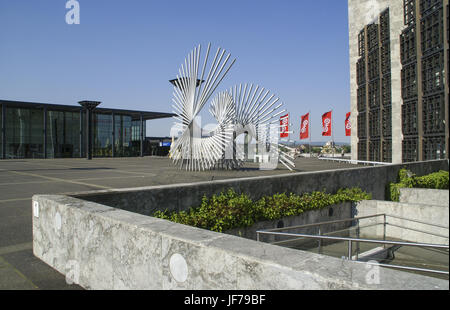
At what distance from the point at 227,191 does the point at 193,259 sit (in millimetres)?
4094

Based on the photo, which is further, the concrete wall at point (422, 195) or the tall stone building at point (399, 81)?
the tall stone building at point (399, 81)

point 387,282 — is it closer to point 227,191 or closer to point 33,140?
point 227,191

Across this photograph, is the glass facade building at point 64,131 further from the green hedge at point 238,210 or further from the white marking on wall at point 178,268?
the white marking on wall at point 178,268

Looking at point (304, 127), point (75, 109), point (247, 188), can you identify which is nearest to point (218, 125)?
point (247, 188)

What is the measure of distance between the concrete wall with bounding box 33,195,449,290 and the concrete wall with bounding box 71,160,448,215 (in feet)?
3.30

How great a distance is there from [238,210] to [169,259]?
370 cm

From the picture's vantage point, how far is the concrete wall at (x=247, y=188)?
16.8ft

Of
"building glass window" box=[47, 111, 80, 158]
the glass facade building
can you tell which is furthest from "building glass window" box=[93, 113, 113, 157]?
"building glass window" box=[47, 111, 80, 158]

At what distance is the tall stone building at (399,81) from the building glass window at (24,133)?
38.1m

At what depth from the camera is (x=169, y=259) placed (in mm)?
2596

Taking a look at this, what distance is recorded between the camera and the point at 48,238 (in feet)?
13.7

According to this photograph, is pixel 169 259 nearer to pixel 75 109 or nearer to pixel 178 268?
pixel 178 268

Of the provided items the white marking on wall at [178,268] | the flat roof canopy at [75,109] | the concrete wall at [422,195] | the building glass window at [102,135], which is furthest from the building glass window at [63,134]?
the white marking on wall at [178,268]
